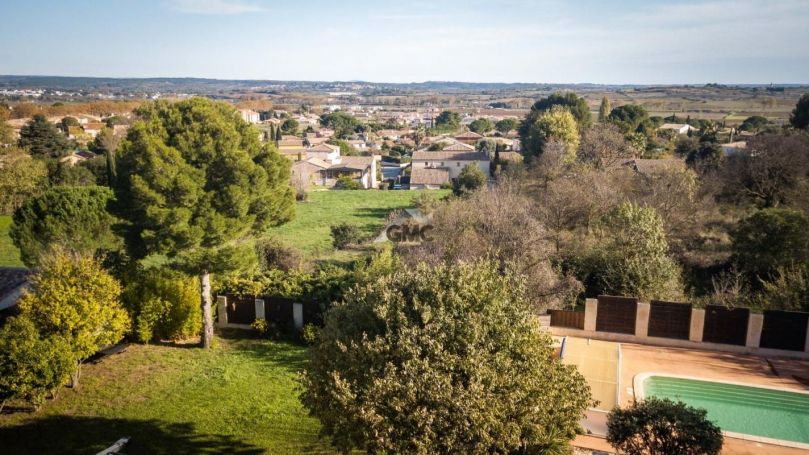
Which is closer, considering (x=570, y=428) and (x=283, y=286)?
(x=570, y=428)

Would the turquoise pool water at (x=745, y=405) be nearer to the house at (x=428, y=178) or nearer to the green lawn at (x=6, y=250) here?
the green lawn at (x=6, y=250)

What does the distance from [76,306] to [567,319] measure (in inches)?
576

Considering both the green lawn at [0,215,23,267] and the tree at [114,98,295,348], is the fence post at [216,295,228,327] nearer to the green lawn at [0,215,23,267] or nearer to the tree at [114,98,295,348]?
the tree at [114,98,295,348]

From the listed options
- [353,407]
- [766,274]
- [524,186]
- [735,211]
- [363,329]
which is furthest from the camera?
[524,186]

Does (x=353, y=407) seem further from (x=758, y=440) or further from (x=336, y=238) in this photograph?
(x=336, y=238)

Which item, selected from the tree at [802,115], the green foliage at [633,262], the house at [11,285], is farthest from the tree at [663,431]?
the tree at [802,115]

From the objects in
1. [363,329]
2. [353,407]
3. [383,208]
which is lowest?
[383,208]

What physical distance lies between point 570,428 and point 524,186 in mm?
29284

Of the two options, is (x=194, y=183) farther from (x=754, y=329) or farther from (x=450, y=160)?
(x=450, y=160)

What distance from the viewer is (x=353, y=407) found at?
27.7ft

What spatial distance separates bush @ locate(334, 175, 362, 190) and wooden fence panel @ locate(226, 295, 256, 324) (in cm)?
4302

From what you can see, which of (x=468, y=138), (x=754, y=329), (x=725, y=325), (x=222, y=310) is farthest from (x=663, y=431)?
(x=468, y=138)

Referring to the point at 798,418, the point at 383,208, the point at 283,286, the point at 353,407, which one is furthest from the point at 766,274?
the point at 383,208

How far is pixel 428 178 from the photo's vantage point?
207 ft
